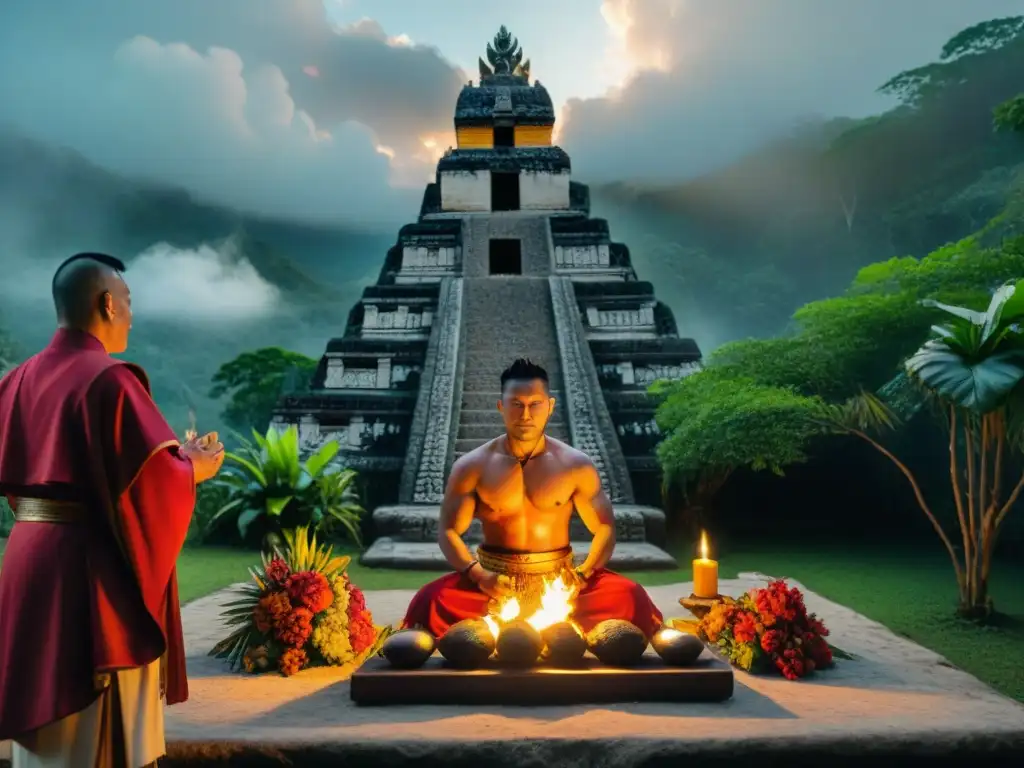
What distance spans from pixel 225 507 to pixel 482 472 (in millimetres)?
4931

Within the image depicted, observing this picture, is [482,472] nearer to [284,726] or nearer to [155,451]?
[284,726]

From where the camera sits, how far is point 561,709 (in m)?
2.79

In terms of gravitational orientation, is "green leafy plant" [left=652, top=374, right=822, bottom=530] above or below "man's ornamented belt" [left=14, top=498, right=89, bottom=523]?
above

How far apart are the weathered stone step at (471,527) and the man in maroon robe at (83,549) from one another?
15.6 feet

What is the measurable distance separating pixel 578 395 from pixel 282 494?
3.69 metres

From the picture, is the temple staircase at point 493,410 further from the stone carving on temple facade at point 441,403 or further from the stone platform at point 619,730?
the stone platform at point 619,730

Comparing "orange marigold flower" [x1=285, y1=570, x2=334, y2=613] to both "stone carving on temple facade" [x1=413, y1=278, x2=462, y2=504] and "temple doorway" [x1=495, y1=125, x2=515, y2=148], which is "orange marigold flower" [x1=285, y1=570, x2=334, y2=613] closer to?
"stone carving on temple facade" [x1=413, y1=278, x2=462, y2=504]

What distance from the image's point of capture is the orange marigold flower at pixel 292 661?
335 cm

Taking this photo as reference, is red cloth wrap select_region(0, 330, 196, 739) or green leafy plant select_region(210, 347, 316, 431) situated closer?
red cloth wrap select_region(0, 330, 196, 739)

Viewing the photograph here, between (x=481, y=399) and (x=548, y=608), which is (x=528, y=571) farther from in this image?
(x=481, y=399)

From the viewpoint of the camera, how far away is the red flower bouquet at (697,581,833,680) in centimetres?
331

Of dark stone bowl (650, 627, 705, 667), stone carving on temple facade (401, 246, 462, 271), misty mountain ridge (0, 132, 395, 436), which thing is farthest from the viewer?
misty mountain ridge (0, 132, 395, 436)

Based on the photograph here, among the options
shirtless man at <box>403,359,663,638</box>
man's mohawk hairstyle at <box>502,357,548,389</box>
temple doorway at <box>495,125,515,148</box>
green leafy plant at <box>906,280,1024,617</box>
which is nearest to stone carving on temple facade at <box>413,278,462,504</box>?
shirtless man at <box>403,359,663,638</box>

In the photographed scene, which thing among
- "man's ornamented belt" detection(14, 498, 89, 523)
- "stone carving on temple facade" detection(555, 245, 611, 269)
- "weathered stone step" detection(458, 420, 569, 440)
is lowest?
"man's ornamented belt" detection(14, 498, 89, 523)
